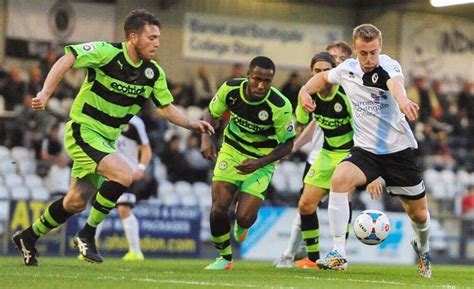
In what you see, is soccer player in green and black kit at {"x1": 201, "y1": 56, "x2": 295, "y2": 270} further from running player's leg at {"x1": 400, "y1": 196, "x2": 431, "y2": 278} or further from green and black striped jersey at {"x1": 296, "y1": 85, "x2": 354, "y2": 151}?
running player's leg at {"x1": 400, "y1": 196, "x2": 431, "y2": 278}

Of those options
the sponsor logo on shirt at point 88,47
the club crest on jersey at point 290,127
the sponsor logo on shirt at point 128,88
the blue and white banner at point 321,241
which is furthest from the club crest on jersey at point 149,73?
the blue and white banner at point 321,241

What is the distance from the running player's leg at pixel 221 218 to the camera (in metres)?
11.2

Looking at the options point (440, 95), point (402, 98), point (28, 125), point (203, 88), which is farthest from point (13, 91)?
point (402, 98)

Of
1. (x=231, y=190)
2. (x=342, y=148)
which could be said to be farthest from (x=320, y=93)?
(x=231, y=190)

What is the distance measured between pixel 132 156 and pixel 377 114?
513cm

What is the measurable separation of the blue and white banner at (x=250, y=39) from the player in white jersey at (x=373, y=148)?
1445 centimetres

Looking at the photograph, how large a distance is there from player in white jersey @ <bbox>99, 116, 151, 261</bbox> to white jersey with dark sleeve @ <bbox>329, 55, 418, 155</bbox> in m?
4.12

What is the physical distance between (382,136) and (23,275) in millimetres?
3475

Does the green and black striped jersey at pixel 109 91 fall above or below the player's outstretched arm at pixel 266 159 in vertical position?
above

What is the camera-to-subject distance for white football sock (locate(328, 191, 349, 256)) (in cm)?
1038

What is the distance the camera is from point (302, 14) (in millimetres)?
26578

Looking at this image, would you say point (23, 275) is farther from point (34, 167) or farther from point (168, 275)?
point (34, 167)

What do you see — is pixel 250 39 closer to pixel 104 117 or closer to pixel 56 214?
pixel 104 117

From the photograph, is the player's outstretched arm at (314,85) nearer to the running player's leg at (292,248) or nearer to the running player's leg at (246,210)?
the running player's leg at (246,210)
